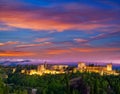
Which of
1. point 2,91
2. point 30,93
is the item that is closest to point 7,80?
point 30,93

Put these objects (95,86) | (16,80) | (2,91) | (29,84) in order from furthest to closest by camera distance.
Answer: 1. (16,80)
2. (29,84)
3. (95,86)
4. (2,91)

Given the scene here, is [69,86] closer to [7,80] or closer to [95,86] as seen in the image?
[95,86]

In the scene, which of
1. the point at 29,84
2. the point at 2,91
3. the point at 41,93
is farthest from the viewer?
the point at 29,84

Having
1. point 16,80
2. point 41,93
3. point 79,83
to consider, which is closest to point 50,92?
point 41,93

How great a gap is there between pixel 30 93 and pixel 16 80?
4290 cm

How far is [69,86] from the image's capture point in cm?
9194

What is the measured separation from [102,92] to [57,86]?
46.7ft

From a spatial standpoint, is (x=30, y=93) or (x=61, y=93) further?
(x=30, y=93)

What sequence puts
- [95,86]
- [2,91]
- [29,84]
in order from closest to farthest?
[2,91] < [95,86] < [29,84]

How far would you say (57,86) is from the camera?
9619cm

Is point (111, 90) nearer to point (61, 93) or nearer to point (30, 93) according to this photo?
point (61, 93)

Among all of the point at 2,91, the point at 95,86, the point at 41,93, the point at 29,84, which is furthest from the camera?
the point at 29,84

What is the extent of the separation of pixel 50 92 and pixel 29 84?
106ft

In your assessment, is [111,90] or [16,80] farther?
[16,80]
